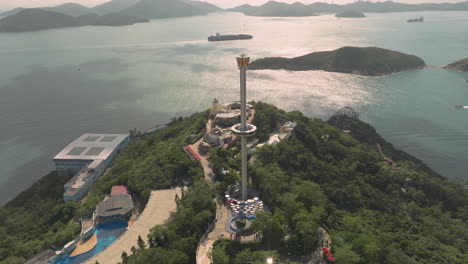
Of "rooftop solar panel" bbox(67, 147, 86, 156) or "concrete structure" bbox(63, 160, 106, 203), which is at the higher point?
"rooftop solar panel" bbox(67, 147, 86, 156)

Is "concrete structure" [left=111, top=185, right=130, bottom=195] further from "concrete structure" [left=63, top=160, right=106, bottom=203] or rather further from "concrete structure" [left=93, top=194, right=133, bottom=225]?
"concrete structure" [left=63, top=160, right=106, bottom=203]

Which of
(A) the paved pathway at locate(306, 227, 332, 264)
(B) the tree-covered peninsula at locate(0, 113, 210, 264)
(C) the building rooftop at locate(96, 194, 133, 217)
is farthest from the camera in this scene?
(C) the building rooftop at locate(96, 194, 133, 217)

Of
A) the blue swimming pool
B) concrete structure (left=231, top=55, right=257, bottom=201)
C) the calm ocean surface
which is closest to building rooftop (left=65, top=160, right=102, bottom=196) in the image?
the calm ocean surface

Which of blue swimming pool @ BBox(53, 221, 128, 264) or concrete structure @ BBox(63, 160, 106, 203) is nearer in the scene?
blue swimming pool @ BBox(53, 221, 128, 264)

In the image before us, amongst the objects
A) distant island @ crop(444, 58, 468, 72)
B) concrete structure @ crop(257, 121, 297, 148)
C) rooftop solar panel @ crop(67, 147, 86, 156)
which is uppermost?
distant island @ crop(444, 58, 468, 72)

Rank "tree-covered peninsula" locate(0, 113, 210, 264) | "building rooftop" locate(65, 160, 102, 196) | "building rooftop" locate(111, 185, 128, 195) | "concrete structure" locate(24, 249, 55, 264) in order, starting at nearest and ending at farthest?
"concrete structure" locate(24, 249, 55, 264), "tree-covered peninsula" locate(0, 113, 210, 264), "building rooftop" locate(111, 185, 128, 195), "building rooftop" locate(65, 160, 102, 196)

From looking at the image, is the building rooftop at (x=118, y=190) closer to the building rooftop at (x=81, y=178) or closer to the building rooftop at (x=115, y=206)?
the building rooftop at (x=115, y=206)

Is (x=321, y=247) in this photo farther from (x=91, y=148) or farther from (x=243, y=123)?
(x=91, y=148)
